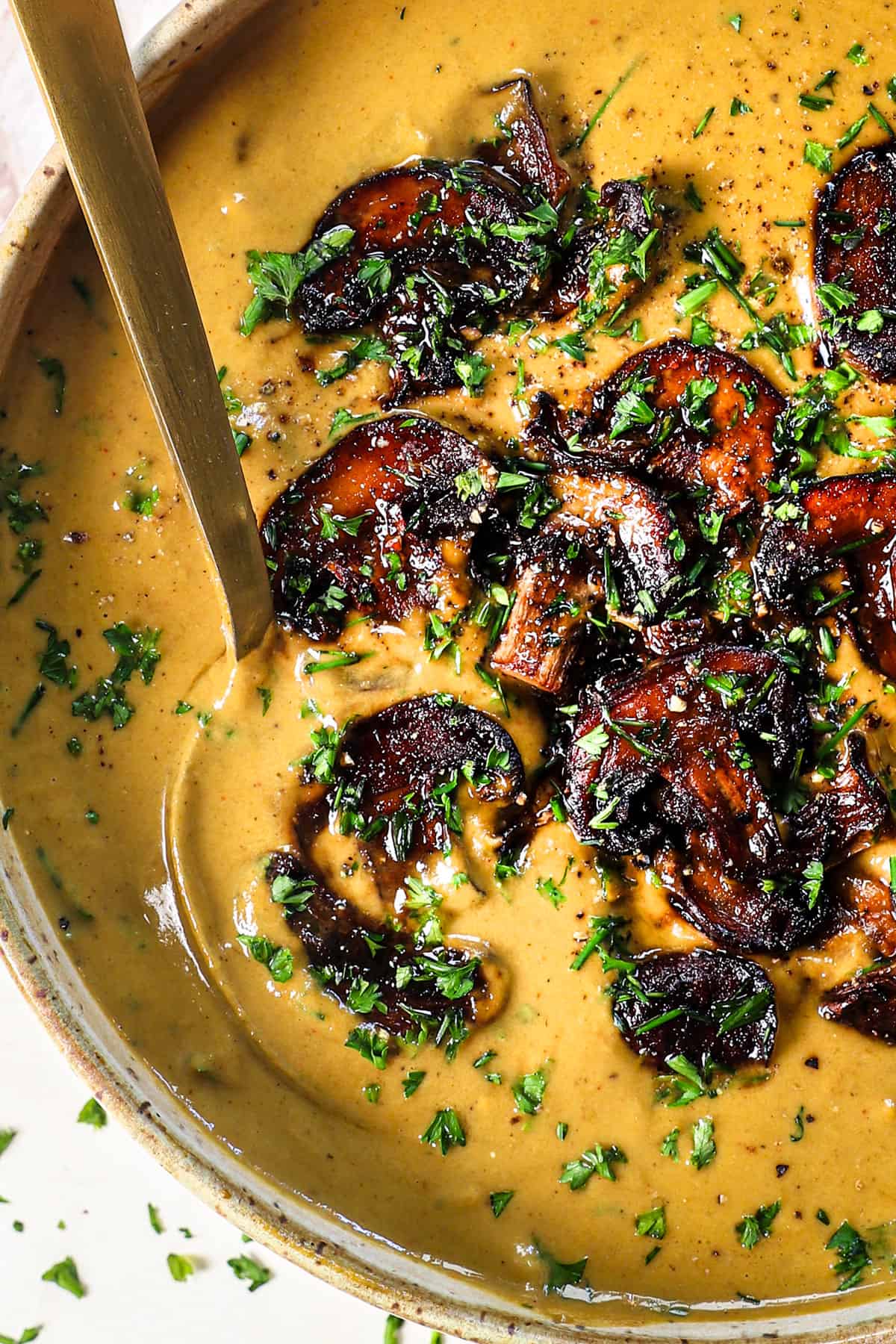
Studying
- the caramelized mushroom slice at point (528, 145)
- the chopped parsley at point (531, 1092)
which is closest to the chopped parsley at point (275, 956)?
the chopped parsley at point (531, 1092)

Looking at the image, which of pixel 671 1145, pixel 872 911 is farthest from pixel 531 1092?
pixel 872 911

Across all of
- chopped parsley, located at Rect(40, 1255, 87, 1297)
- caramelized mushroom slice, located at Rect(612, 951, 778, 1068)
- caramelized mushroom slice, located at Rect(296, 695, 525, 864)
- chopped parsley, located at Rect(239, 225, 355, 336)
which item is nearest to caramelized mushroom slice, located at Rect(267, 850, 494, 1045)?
caramelized mushroom slice, located at Rect(296, 695, 525, 864)

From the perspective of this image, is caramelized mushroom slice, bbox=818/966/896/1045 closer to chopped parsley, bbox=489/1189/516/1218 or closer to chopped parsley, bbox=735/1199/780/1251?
chopped parsley, bbox=735/1199/780/1251

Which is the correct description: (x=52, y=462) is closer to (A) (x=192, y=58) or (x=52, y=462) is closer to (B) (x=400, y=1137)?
(A) (x=192, y=58)

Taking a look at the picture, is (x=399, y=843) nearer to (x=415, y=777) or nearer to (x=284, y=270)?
(x=415, y=777)

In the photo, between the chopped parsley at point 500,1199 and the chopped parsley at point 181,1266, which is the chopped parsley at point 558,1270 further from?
the chopped parsley at point 181,1266

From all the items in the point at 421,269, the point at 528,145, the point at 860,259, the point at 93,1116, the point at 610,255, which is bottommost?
the point at 93,1116
